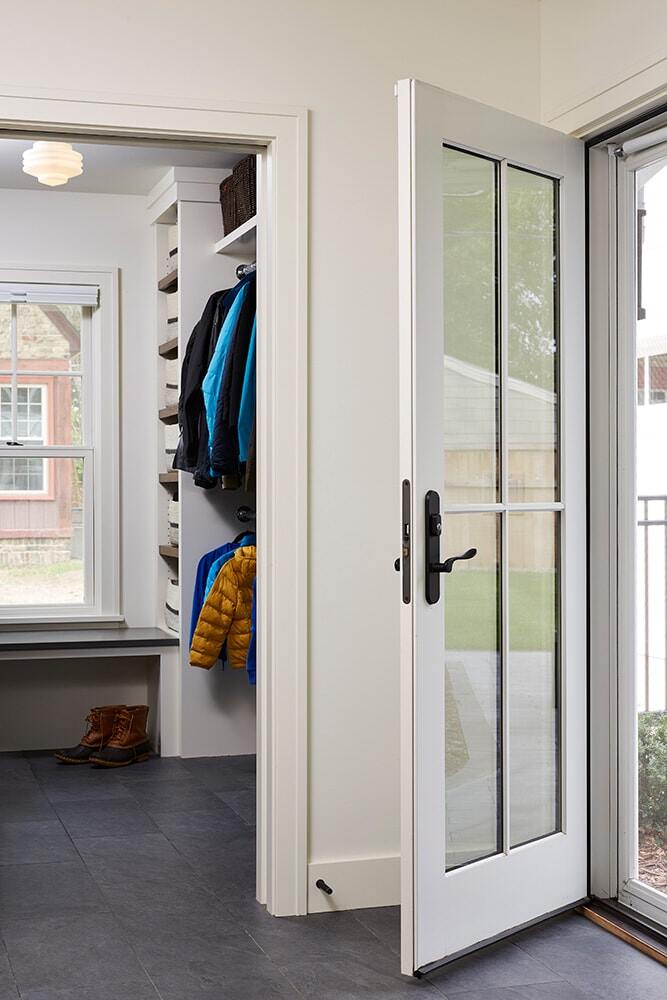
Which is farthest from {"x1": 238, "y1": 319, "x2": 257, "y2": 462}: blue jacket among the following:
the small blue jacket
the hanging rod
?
the small blue jacket

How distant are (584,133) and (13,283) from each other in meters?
3.20

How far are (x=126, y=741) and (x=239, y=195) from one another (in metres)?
2.44

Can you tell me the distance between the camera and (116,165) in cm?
515

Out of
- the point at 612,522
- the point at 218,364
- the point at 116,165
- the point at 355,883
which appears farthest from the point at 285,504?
the point at 116,165

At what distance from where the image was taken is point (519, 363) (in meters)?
3.08

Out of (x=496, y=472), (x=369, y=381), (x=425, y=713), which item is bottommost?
(x=425, y=713)

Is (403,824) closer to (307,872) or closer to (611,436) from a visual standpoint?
(307,872)

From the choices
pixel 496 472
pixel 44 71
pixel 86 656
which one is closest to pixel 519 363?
pixel 496 472

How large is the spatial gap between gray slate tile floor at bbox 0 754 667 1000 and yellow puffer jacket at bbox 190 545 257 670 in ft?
2.51

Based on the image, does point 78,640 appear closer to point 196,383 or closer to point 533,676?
point 196,383

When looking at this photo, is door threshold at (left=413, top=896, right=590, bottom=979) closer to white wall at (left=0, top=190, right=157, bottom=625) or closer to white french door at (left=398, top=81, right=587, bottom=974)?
white french door at (left=398, top=81, right=587, bottom=974)

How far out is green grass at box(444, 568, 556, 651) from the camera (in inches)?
113

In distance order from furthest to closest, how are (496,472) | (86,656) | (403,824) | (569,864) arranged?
(86,656) → (569,864) → (496,472) → (403,824)

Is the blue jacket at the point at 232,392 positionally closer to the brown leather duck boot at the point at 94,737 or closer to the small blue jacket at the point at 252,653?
the small blue jacket at the point at 252,653
